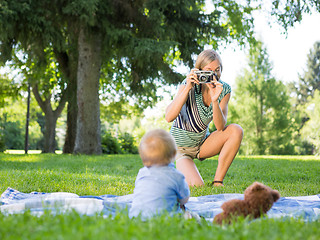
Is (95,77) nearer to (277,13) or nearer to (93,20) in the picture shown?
(93,20)

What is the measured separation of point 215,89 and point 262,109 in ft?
67.5

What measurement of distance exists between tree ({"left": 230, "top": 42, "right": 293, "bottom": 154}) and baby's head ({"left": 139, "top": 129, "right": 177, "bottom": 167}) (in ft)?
69.8

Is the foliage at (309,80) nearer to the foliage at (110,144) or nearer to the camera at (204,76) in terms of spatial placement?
the foliage at (110,144)

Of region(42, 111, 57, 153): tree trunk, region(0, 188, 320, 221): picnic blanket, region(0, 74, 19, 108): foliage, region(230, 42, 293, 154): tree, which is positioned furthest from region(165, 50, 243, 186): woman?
region(230, 42, 293, 154): tree

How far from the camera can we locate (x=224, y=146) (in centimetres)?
417

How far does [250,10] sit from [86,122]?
8011 millimetres

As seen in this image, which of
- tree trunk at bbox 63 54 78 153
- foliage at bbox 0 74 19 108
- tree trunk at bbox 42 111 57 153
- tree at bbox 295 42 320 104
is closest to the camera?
tree trunk at bbox 63 54 78 153

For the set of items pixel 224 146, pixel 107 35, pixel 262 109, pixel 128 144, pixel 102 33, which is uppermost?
pixel 102 33

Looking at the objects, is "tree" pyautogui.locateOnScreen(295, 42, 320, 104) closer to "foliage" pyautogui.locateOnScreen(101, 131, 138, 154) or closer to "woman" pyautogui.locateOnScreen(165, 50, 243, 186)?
"foliage" pyautogui.locateOnScreen(101, 131, 138, 154)

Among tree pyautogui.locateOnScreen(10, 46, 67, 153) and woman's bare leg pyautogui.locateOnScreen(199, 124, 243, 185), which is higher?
tree pyautogui.locateOnScreen(10, 46, 67, 153)

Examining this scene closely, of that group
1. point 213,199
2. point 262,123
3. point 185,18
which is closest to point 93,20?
point 185,18

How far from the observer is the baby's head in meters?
2.31

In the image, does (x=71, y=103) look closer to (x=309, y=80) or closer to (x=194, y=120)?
(x=194, y=120)

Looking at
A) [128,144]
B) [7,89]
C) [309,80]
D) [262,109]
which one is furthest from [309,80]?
[7,89]
